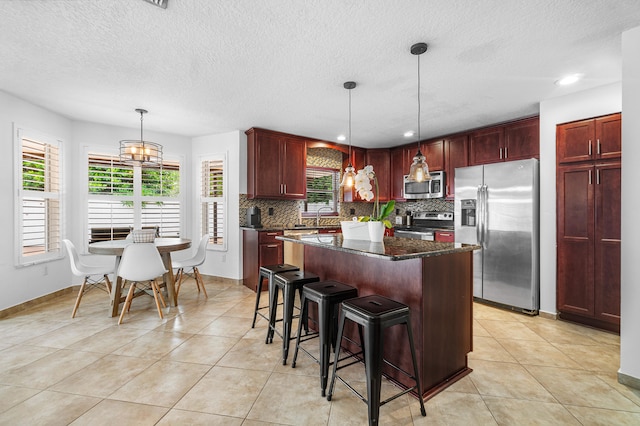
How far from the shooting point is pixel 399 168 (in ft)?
18.5

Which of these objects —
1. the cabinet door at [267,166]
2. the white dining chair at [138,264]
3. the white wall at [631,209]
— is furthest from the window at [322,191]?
the white wall at [631,209]

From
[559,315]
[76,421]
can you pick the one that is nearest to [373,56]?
[76,421]

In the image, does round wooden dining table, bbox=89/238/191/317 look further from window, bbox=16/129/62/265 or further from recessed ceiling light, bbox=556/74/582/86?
recessed ceiling light, bbox=556/74/582/86

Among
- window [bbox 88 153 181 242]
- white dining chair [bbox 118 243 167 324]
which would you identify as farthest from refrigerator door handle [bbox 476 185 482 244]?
window [bbox 88 153 181 242]

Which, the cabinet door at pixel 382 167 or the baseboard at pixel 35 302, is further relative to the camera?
the cabinet door at pixel 382 167

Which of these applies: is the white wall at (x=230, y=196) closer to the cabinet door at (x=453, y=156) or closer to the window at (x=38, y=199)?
the window at (x=38, y=199)

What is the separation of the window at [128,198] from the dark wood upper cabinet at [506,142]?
485cm

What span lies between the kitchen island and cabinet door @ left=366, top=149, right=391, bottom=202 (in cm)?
357

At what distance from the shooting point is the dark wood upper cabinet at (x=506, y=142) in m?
3.75

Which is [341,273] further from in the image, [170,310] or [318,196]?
[318,196]

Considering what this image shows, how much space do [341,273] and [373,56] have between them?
1853 millimetres

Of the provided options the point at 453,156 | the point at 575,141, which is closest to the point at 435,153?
the point at 453,156

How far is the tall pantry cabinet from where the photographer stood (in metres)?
2.87

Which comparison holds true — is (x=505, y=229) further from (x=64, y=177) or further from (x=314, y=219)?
(x=64, y=177)
